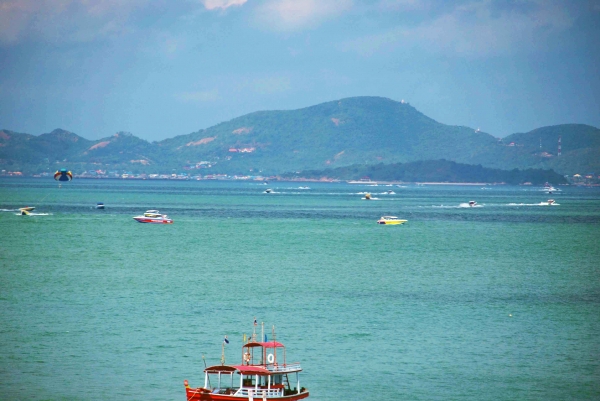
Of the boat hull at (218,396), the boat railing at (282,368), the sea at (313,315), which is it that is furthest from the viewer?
the sea at (313,315)

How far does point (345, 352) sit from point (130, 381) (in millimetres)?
10415

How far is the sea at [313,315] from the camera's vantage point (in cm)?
3600

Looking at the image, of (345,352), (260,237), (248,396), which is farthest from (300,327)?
(260,237)

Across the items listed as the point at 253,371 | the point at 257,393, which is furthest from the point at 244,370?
the point at 257,393

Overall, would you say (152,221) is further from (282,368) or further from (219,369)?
(282,368)

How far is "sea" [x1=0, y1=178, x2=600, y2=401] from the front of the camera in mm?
36000

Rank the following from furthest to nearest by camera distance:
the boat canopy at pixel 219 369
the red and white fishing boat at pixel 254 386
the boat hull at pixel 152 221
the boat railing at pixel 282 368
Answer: the boat hull at pixel 152 221
the boat canopy at pixel 219 369
the boat railing at pixel 282 368
the red and white fishing boat at pixel 254 386

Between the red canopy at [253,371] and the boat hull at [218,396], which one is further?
the red canopy at [253,371]

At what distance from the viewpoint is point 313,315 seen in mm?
49312

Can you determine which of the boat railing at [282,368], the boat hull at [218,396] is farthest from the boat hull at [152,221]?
the boat hull at [218,396]

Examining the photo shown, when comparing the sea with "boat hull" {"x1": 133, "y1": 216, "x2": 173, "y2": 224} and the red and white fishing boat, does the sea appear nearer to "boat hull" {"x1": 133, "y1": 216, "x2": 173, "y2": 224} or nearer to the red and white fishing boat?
the red and white fishing boat

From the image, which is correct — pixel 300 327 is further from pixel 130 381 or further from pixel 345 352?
pixel 130 381

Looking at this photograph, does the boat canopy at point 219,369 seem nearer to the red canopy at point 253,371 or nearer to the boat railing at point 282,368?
the red canopy at point 253,371

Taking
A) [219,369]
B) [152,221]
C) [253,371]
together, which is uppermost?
[152,221]
